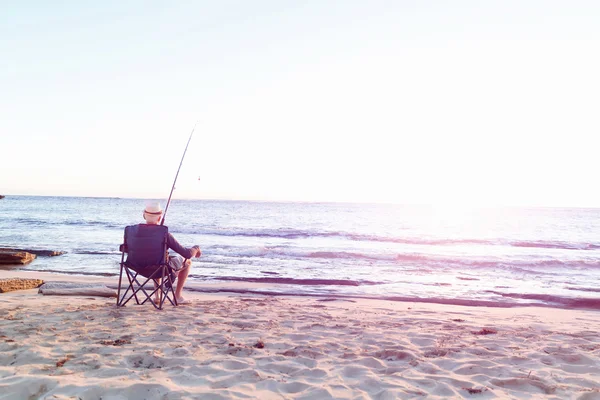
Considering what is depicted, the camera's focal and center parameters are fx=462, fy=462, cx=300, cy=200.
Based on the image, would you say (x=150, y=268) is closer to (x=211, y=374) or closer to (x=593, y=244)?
(x=211, y=374)

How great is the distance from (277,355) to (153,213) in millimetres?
2856

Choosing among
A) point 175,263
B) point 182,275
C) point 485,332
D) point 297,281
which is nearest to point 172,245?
point 175,263

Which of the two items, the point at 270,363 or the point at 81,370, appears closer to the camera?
the point at 81,370

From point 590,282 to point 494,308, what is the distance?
A: 18.8 feet

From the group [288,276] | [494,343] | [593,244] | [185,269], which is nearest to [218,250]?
[288,276]

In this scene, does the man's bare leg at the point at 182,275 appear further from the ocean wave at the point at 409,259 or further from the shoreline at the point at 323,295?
the ocean wave at the point at 409,259

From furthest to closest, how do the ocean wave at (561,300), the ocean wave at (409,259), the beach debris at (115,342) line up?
the ocean wave at (409,259), the ocean wave at (561,300), the beach debris at (115,342)

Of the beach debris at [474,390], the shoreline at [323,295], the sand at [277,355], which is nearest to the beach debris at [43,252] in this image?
the shoreline at [323,295]

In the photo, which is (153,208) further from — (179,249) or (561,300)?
(561,300)

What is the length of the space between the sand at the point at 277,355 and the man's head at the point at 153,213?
1.15m

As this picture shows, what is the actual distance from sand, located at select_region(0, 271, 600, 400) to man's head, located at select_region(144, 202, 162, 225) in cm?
115

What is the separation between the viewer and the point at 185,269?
22.1 ft

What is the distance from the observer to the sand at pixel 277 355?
3301 millimetres

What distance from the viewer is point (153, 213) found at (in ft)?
19.8
